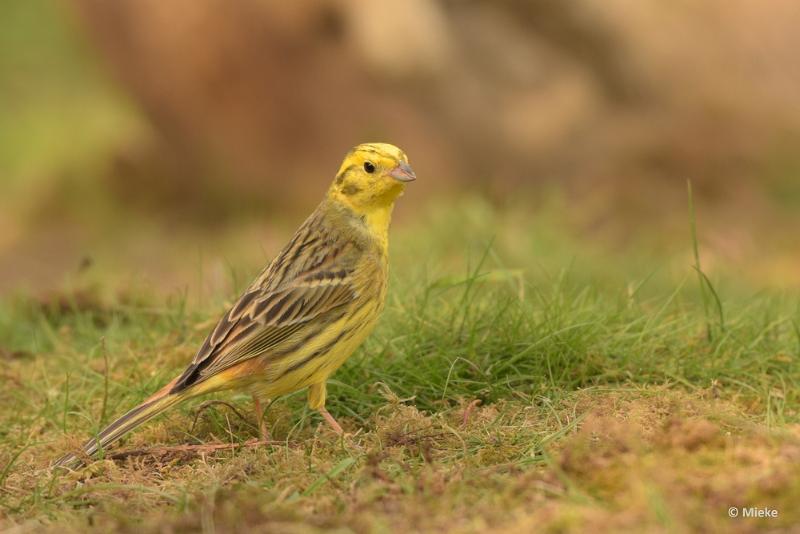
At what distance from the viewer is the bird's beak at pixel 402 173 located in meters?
4.80

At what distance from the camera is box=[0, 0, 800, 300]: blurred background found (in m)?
10.1

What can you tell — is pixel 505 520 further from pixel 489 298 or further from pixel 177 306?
pixel 177 306

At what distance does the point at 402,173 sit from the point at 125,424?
4.97 feet

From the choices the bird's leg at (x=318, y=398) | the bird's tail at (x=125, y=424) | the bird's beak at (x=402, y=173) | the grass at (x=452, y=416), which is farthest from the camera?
the bird's beak at (x=402, y=173)

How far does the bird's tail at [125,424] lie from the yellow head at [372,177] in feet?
3.78

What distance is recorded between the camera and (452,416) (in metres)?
4.57

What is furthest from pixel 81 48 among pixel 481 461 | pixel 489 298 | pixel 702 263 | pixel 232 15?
pixel 481 461

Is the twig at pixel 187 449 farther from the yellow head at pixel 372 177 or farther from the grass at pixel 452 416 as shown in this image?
the yellow head at pixel 372 177

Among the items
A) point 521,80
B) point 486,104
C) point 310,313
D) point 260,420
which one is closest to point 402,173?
point 310,313

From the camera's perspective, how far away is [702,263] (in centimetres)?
852

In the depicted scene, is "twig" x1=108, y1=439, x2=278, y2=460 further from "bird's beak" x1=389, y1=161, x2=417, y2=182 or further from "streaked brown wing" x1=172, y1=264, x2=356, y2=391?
"bird's beak" x1=389, y1=161, x2=417, y2=182

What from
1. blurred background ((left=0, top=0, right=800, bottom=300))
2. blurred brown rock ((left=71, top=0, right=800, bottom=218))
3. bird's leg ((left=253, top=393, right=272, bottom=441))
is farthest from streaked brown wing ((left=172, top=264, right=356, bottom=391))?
blurred brown rock ((left=71, top=0, right=800, bottom=218))

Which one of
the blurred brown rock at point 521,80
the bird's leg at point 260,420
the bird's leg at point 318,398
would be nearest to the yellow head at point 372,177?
the bird's leg at point 318,398

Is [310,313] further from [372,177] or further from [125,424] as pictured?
[125,424]
